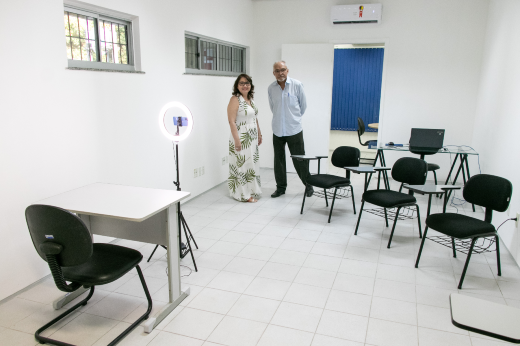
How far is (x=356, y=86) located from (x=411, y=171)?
434cm

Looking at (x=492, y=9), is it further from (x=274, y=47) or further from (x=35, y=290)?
(x=35, y=290)

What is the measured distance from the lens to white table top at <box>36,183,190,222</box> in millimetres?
2201

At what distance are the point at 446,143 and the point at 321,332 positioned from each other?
182 inches

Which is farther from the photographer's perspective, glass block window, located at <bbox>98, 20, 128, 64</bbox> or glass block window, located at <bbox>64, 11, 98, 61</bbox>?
glass block window, located at <bbox>98, 20, 128, 64</bbox>

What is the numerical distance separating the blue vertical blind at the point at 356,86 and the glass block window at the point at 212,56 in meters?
2.34

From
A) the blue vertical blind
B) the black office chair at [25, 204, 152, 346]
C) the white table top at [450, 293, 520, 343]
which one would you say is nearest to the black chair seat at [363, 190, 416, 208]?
the white table top at [450, 293, 520, 343]

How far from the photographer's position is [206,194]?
520cm

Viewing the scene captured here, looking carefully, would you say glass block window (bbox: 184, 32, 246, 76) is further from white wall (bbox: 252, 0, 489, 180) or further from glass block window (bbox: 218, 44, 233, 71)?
white wall (bbox: 252, 0, 489, 180)

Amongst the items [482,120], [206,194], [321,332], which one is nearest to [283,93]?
[206,194]

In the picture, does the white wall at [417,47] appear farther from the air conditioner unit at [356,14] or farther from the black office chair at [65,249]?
the black office chair at [65,249]

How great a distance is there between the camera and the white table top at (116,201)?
2.20 m

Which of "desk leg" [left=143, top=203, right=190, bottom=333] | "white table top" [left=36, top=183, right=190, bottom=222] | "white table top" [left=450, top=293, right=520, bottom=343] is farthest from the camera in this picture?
"desk leg" [left=143, top=203, right=190, bottom=333]

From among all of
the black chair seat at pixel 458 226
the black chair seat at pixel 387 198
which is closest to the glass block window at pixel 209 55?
the black chair seat at pixel 387 198

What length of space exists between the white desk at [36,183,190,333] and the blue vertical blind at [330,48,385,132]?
19.5 ft
